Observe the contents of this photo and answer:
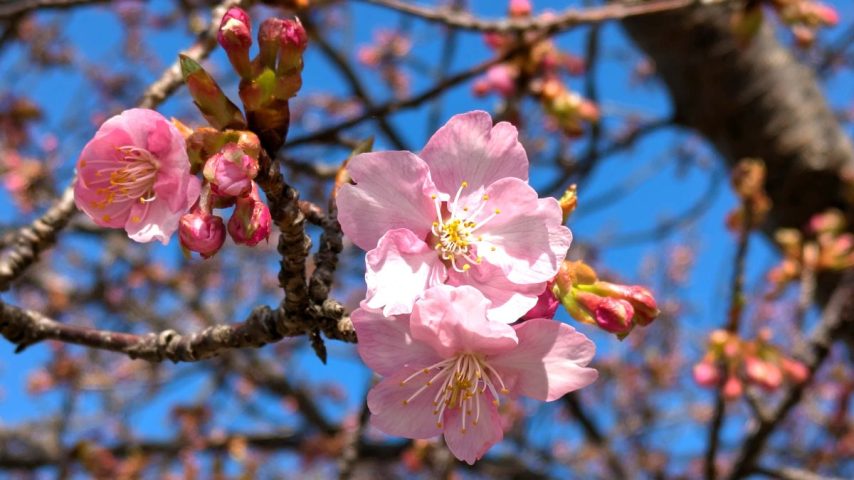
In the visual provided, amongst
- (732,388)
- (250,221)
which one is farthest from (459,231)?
(732,388)

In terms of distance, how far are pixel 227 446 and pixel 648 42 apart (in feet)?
9.83

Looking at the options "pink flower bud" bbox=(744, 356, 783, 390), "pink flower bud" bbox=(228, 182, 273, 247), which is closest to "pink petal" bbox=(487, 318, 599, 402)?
"pink flower bud" bbox=(228, 182, 273, 247)

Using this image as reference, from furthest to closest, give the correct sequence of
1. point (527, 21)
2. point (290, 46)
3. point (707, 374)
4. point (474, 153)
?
point (707, 374) → point (527, 21) → point (474, 153) → point (290, 46)

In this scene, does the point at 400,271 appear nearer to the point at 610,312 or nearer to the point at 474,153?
the point at 474,153

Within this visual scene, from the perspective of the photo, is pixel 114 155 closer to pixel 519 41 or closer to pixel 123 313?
pixel 519 41

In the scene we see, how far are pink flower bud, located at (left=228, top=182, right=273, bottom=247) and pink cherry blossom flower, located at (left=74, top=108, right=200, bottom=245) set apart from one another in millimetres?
94

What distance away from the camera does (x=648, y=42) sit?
3535 mm

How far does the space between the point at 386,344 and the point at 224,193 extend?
320 millimetres

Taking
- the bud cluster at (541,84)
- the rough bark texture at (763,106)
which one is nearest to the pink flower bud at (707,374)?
the bud cluster at (541,84)

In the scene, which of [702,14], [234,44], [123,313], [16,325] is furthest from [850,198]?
[123,313]

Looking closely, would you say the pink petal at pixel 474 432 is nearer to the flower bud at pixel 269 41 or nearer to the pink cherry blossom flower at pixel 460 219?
the pink cherry blossom flower at pixel 460 219

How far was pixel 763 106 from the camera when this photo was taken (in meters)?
3.53

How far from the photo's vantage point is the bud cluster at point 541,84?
9.62 ft

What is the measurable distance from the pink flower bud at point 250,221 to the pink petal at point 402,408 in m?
0.31
